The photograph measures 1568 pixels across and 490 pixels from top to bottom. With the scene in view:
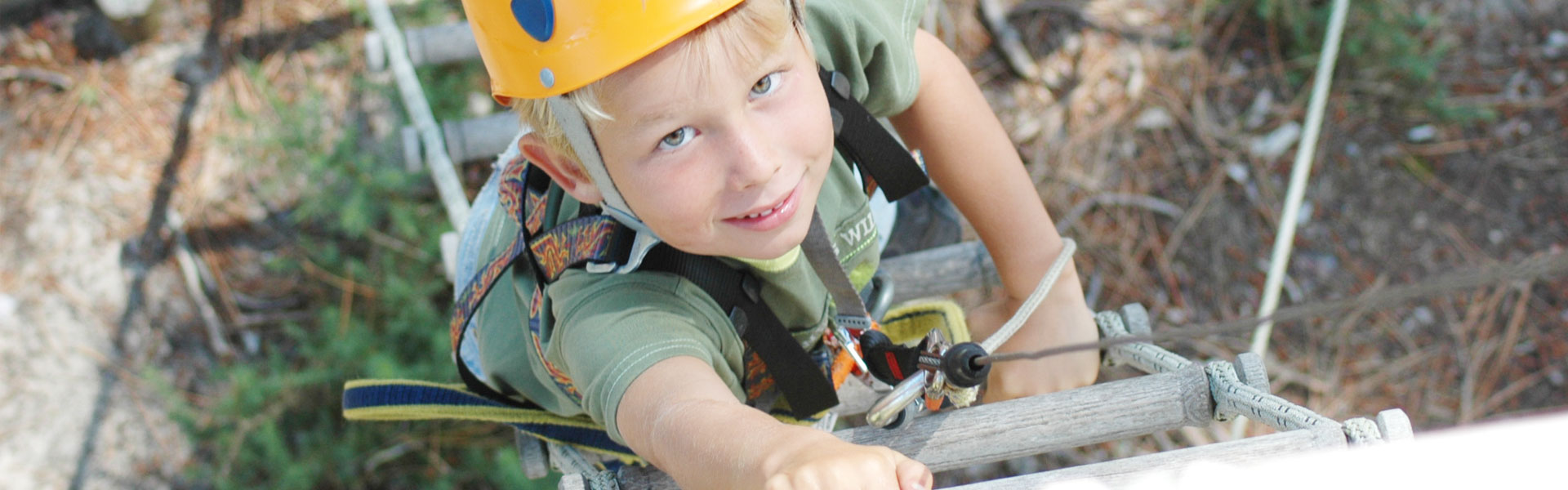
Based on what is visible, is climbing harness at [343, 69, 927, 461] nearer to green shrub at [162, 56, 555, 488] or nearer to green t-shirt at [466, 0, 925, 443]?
green t-shirt at [466, 0, 925, 443]

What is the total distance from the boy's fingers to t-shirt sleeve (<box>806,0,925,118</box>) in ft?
2.15

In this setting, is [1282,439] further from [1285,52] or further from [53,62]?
[53,62]

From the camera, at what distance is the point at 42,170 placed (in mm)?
2930

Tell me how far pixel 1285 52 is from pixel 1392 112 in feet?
1.05

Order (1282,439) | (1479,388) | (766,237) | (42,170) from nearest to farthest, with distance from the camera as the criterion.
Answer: (1282,439) < (766,237) < (1479,388) < (42,170)

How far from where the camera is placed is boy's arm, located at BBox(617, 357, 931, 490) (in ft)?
2.89

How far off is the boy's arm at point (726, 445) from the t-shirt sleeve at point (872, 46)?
488 mm

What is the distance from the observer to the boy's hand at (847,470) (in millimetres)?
874

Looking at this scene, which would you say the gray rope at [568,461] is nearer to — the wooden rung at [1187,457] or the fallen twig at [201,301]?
the wooden rung at [1187,457]

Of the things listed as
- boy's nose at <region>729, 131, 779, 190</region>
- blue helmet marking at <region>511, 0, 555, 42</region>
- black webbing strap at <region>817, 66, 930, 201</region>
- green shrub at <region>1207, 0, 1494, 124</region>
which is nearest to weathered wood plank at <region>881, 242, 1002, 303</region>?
black webbing strap at <region>817, 66, 930, 201</region>

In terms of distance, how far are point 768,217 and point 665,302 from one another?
17 cm

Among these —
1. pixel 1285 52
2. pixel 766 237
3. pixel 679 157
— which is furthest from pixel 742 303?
pixel 1285 52

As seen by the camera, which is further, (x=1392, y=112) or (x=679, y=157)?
(x=1392, y=112)

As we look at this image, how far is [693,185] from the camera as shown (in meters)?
1.11
